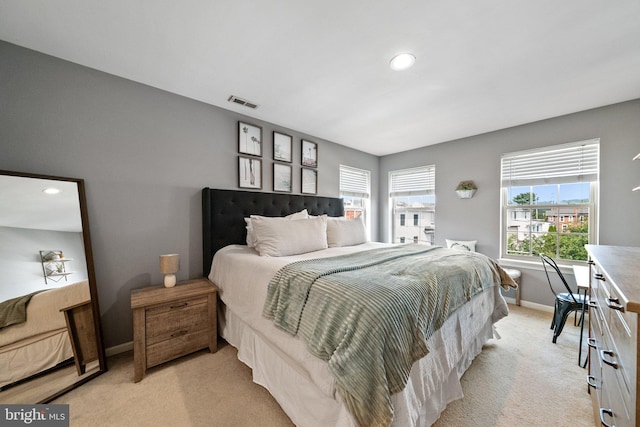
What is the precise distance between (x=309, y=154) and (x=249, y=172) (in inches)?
41.2

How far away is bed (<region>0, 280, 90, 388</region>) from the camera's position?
4.75ft

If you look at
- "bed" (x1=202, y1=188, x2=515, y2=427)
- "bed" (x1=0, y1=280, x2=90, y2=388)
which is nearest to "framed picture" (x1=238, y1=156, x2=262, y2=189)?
"bed" (x1=202, y1=188, x2=515, y2=427)

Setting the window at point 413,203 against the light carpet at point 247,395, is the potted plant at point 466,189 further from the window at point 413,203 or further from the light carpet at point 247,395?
the light carpet at point 247,395

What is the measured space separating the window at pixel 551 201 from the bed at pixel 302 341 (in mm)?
1635

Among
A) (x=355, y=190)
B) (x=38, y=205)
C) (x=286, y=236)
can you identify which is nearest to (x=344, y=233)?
(x=286, y=236)

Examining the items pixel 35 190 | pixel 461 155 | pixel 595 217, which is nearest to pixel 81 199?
pixel 35 190

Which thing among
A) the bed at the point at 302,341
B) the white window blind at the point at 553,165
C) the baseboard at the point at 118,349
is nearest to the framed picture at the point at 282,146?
the bed at the point at 302,341

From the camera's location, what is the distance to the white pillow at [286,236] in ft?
7.31

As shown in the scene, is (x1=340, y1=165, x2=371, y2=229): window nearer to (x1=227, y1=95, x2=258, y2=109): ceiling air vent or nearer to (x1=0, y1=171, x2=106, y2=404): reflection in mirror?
(x1=227, y1=95, x2=258, y2=109): ceiling air vent

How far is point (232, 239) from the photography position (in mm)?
2635

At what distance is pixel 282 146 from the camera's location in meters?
3.21

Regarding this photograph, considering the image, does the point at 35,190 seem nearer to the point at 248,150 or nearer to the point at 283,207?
the point at 248,150

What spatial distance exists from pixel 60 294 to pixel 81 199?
0.72 metres

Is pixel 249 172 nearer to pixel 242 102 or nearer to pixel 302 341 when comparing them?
pixel 242 102
